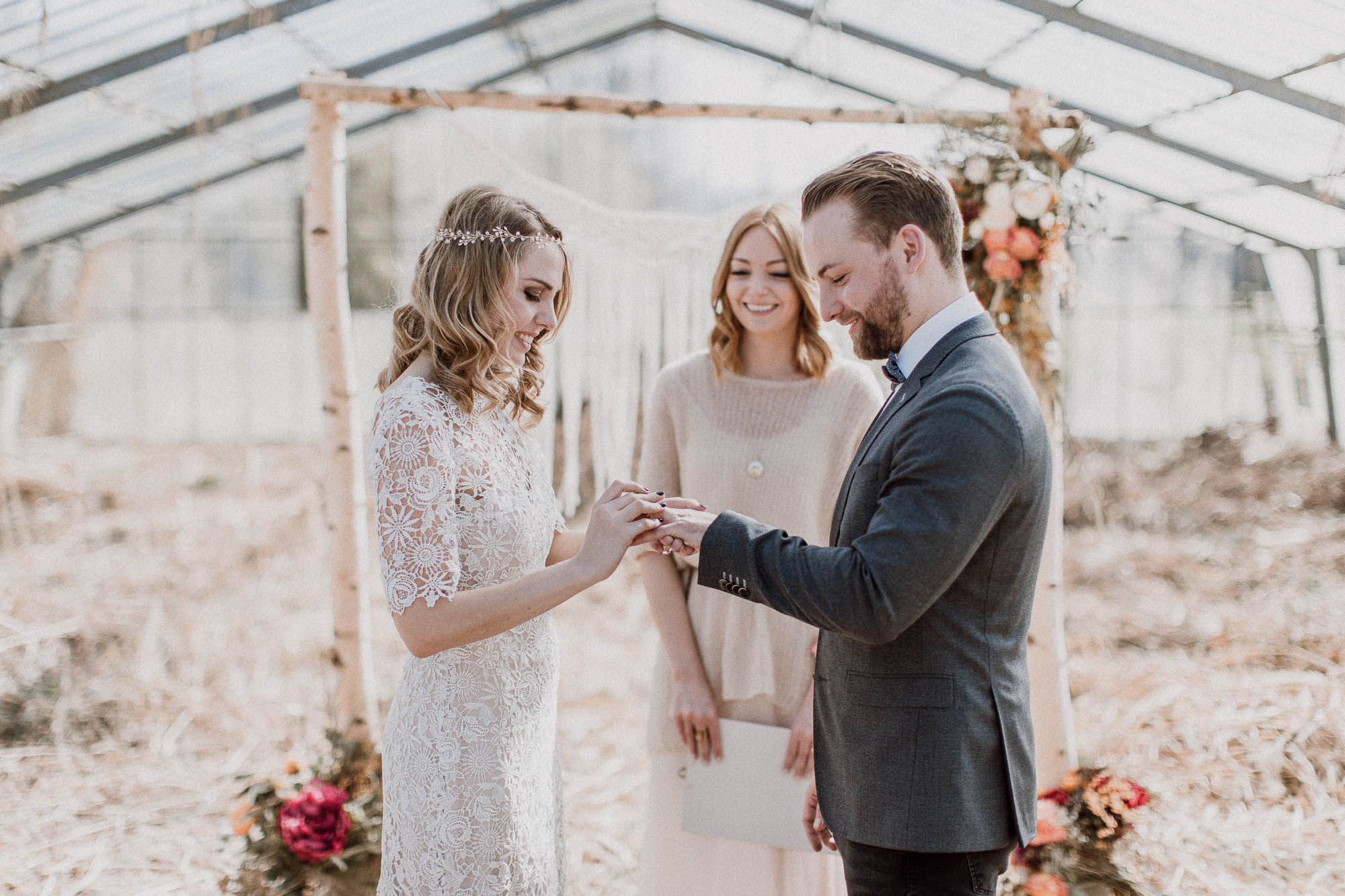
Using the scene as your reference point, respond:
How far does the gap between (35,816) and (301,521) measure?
13.4 feet

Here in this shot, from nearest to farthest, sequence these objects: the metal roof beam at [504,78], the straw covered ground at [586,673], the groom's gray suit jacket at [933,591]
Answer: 1. the groom's gray suit jacket at [933,591]
2. the straw covered ground at [586,673]
3. the metal roof beam at [504,78]

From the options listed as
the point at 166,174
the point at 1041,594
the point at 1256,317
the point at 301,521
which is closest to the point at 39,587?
the point at 301,521

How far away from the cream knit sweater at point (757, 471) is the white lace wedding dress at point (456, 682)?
1.96 ft

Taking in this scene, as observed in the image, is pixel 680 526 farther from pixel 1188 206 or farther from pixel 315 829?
pixel 1188 206

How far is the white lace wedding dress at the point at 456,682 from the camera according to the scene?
1.45m

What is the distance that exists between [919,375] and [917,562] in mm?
325

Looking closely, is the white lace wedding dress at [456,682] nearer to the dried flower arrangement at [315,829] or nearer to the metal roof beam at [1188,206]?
the dried flower arrangement at [315,829]

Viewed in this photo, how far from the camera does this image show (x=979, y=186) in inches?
106

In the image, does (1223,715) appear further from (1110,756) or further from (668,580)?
(668,580)

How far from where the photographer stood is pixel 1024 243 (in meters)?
2.62

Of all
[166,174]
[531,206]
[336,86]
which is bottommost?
[531,206]

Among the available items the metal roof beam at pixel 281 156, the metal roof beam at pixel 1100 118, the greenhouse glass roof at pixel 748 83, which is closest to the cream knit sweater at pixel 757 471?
the greenhouse glass roof at pixel 748 83

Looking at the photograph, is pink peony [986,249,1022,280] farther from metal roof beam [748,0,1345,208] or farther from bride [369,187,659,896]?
metal roof beam [748,0,1345,208]

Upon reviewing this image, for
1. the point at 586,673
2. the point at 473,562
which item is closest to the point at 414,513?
the point at 473,562
